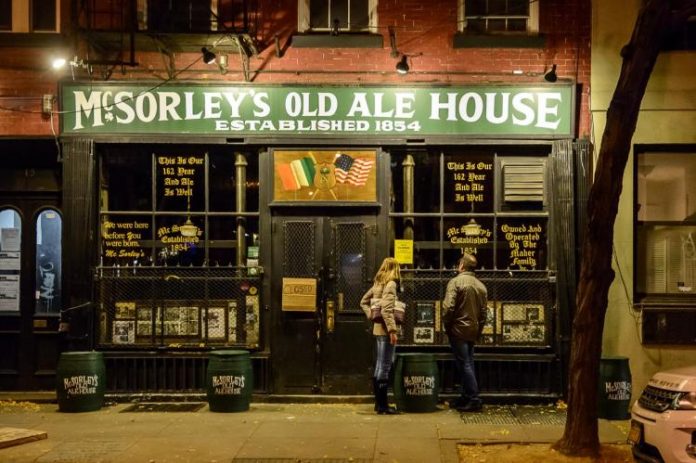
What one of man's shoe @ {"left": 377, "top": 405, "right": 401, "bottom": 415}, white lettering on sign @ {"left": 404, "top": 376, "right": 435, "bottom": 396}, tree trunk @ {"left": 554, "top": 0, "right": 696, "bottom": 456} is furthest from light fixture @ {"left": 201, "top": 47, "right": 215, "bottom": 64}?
tree trunk @ {"left": 554, "top": 0, "right": 696, "bottom": 456}

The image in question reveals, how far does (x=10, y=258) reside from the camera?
37.0 feet

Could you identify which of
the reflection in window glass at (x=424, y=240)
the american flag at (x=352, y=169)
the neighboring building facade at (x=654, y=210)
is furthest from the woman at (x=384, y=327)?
the neighboring building facade at (x=654, y=210)

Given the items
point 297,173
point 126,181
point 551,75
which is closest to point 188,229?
point 126,181

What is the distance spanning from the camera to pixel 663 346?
1031cm

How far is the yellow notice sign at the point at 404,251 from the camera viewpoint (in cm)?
1059

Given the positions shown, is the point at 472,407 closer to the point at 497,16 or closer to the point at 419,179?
the point at 419,179

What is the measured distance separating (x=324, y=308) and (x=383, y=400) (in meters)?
1.57

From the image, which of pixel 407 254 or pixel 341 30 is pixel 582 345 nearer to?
pixel 407 254

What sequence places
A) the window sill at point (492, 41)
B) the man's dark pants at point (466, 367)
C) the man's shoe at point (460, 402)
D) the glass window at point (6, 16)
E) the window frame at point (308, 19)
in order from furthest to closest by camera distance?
the glass window at point (6, 16) < the window frame at point (308, 19) < the window sill at point (492, 41) < the man's shoe at point (460, 402) < the man's dark pants at point (466, 367)

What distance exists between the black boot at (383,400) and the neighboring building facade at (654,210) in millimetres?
2999

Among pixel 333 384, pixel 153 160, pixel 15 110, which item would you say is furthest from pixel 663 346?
pixel 15 110

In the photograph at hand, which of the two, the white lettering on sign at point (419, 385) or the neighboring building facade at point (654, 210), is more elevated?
the neighboring building facade at point (654, 210)

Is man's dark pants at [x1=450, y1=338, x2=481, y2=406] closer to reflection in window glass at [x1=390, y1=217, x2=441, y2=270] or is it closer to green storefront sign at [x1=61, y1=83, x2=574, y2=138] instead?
reflection in window glass at [x1=390, y1=217, x2=441, y2=270]

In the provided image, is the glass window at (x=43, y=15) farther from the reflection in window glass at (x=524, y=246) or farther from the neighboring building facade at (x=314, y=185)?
the reflection in window glass at (x=524, y=246)
